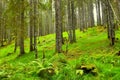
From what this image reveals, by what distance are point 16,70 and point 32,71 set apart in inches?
38.8

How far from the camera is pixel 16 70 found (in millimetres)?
12039

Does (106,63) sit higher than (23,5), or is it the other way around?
(23,5)

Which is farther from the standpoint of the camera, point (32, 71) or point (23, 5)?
point (23, 5)

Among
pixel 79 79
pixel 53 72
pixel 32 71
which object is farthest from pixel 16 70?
pixel 79 79

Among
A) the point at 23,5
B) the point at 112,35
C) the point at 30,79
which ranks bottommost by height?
the point at 30,79

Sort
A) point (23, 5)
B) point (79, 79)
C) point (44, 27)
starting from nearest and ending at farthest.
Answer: point (79, 79) → point (23, 5) → point (44, 27)

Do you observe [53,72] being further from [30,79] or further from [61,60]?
[61,60]

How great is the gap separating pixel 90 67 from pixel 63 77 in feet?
4.42

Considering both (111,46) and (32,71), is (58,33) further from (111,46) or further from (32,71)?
(32,71)

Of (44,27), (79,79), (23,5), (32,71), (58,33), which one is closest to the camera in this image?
(79,79)

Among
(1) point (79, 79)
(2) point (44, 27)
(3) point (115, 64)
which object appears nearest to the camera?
(1) point (79, 79)

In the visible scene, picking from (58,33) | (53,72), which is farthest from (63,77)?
(58,33)

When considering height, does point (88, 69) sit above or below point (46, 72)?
above

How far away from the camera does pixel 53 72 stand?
36.7 ft
